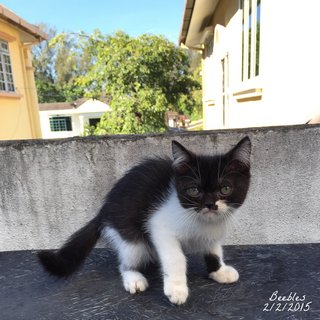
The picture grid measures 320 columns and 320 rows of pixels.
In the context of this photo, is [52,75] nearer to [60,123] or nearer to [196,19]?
[60,123]

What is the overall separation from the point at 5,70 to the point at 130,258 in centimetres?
580

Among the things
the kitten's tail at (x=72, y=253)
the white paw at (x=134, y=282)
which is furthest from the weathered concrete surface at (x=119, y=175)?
the white paw at (x=134, y=282)

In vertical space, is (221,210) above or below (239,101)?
below

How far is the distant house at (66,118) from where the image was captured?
69.9 ft

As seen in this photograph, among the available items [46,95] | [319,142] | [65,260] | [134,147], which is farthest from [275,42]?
[46,95]

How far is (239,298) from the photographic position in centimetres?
108

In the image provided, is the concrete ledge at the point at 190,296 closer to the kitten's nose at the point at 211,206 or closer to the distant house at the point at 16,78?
the kitten's nose at the point at 211,206

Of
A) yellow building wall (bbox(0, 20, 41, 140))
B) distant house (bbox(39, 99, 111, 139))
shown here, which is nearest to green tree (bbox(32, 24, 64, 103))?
distant house (bbox(39, 99, 111, 139))

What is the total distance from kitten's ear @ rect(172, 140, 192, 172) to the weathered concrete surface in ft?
1.52

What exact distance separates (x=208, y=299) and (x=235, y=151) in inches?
21.9

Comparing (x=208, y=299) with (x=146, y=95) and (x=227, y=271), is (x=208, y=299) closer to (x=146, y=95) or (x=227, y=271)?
(x=227, y=271)

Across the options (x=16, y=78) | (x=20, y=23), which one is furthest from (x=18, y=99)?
(x=20, y=23)

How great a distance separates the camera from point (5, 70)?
576 centimetres

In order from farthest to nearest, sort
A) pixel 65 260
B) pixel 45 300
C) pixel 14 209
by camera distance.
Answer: pixel 14 209, pixel 65 260, pixel 45 300
